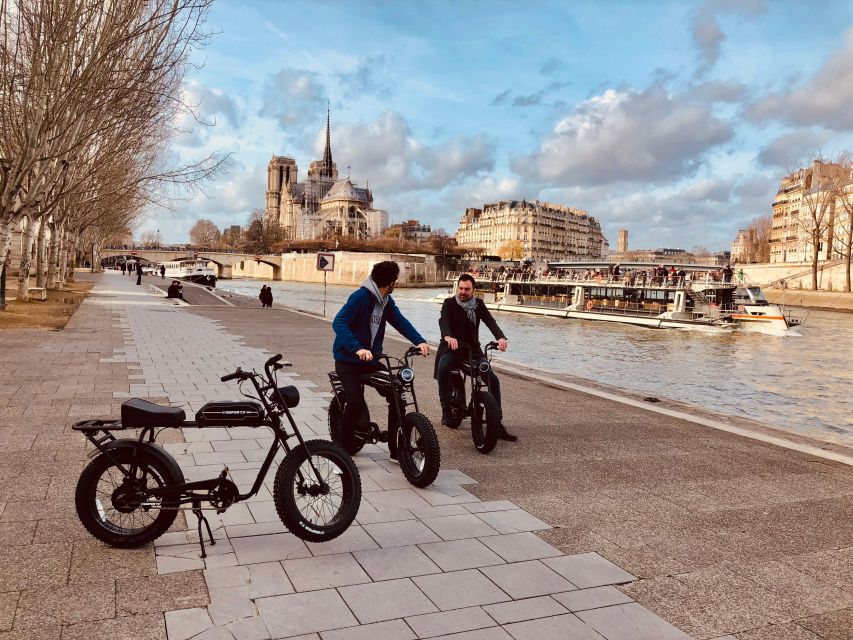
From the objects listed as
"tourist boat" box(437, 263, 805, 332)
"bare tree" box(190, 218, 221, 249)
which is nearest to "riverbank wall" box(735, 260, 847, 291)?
"tourist boat" box(437, 263, 805, 332)

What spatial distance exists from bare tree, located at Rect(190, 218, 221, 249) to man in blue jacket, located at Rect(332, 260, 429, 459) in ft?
598

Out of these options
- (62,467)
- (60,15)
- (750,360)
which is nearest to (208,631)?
(62,467)

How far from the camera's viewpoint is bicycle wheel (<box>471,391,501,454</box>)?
7.03m

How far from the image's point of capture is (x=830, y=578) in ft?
14.4

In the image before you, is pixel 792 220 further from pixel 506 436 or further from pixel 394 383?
pixel 394 383

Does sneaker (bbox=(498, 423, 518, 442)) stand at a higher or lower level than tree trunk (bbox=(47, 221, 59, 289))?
lower

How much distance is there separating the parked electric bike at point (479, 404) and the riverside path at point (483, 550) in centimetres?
22

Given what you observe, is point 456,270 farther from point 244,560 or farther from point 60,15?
point 244,560

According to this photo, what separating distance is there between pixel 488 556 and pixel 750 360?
26553mm

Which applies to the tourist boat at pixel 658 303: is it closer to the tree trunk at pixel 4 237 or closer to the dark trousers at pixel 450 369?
the tree trunk at pixel 4 237

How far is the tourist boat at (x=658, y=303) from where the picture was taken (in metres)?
42.5

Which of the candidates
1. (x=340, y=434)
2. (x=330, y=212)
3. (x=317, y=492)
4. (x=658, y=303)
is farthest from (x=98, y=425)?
(x=330, y=212)

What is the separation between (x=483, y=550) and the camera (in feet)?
15.0

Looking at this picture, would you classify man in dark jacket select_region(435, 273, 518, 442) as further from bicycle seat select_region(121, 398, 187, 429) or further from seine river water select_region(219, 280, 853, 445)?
seine river water select_region(219, 280, 853, 445)
